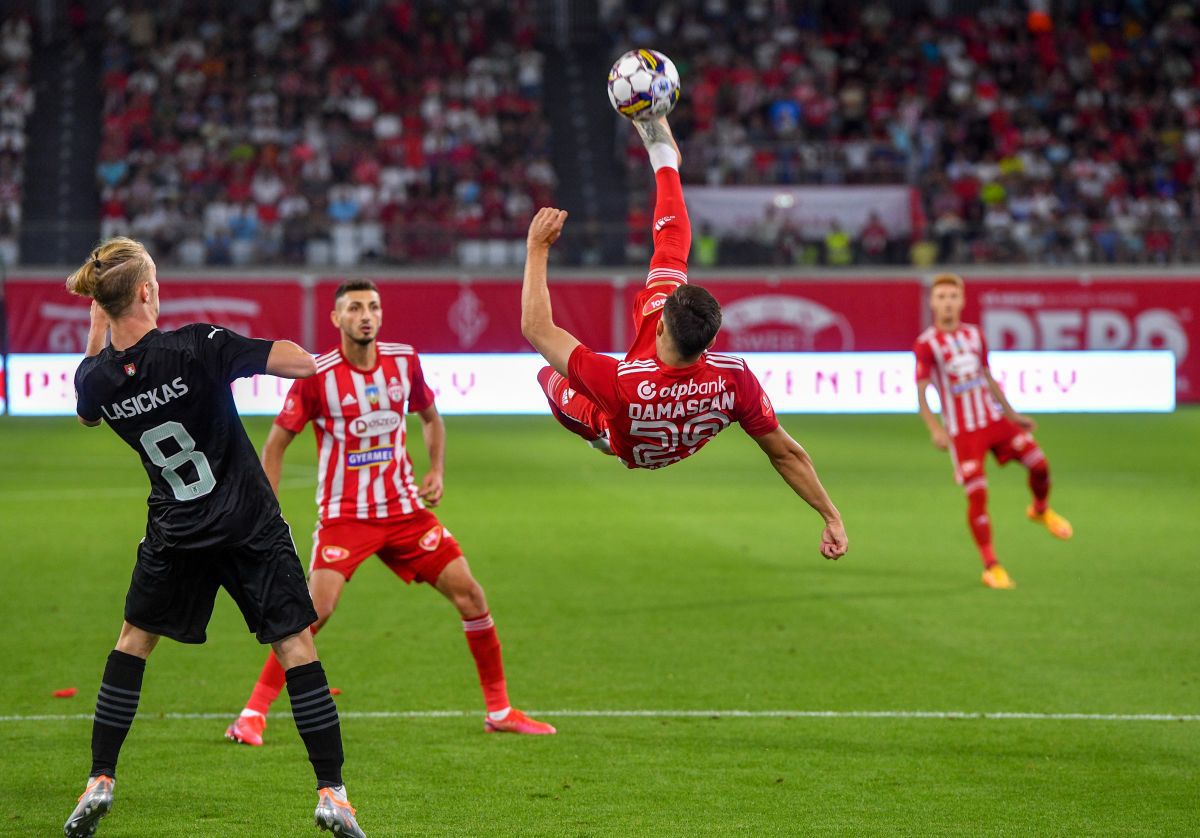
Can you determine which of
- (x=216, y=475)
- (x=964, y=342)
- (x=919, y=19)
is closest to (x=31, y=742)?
(x=216, y=475)

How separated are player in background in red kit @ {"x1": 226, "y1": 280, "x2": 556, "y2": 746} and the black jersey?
4.70ft

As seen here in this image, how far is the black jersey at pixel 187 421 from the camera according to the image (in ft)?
16.4

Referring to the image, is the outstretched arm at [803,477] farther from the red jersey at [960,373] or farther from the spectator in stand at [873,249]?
the spectator in stand at [873,249]

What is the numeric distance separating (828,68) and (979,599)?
23.2m

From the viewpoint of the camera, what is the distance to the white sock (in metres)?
6.22

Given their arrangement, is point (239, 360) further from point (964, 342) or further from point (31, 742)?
point (964, 342)

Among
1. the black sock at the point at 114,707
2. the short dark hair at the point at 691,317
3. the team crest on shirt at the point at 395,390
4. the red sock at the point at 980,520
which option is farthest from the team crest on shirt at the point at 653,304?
the red sock at the point at 980,520

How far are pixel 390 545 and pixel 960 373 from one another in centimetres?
547

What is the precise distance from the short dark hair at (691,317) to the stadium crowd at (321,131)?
67.6 ft

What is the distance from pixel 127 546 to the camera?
485 inches

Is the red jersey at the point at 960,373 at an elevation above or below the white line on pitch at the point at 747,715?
above

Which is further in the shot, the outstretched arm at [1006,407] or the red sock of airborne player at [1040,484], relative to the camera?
the red sock of airborne player at [1040,484]

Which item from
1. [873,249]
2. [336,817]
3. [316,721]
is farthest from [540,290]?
[873,249]

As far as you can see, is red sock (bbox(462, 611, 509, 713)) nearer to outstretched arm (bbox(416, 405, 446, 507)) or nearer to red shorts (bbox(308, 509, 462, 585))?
red shorts (bbox(308, 509, 462, 585))
